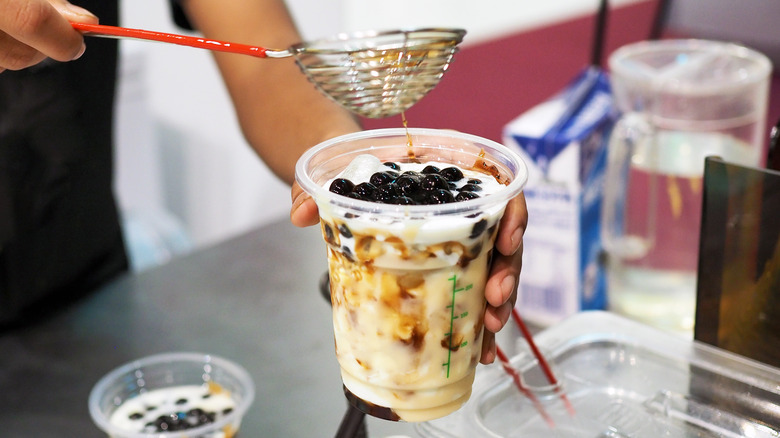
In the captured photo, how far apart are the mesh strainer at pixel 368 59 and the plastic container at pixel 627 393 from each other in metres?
0.35

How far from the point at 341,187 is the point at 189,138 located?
2704mm

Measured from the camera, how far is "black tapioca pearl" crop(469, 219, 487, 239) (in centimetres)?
73

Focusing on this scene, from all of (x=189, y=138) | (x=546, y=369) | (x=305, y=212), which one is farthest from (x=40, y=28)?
(x=189, y=138)

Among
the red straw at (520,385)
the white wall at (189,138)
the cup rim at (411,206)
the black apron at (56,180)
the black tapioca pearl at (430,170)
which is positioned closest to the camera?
the cup rim at (411,206)

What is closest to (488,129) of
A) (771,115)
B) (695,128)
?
(771,115)

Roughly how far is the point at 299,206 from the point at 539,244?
25.5 inches

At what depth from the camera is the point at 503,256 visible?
80 cm

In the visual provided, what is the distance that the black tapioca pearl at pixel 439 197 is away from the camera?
73 cm

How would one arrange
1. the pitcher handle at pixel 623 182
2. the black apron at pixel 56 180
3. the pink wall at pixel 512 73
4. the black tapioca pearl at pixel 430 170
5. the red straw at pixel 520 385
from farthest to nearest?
the pink wall at pixel 512 73, the black apron at pixel 56 180, the pitcher handle at pixel 623 182, the red straw at pixel 520 385, the black tapioca pearl at pixel 430 170

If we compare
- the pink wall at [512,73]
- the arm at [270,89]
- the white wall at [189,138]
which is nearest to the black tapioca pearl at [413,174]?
the arm at [270,89]

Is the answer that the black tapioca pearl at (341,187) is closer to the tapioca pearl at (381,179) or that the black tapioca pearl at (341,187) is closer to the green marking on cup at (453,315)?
the tapioca pearl at (381,179)

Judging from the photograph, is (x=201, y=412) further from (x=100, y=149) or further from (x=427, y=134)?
(x=100, y=149)

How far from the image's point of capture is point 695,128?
56.4 inches

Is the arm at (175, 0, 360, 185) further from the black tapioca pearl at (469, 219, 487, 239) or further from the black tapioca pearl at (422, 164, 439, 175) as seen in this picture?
the black tapioca pearl at (469, 219, 487, 239)
